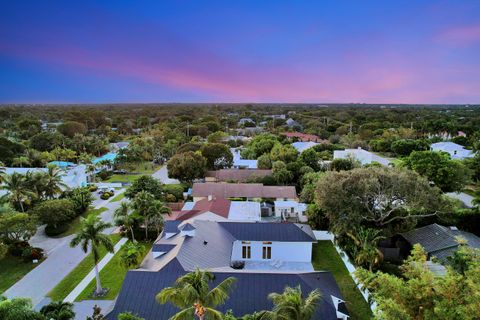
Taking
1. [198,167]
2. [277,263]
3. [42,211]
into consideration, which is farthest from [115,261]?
[198,167]

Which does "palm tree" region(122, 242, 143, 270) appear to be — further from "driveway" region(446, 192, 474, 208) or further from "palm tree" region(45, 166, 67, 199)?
"driveway" region(446, 192, 474, 208)

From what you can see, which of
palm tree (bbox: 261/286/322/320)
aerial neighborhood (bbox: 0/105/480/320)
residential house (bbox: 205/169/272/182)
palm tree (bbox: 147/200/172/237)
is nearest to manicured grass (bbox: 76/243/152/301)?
aerial neighborhood (bbox: 0/105/480/320)

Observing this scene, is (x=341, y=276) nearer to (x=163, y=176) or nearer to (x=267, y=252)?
(x=267, y=252)

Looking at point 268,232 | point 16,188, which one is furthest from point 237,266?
point 16,188

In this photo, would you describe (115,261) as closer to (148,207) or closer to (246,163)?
(148,207)

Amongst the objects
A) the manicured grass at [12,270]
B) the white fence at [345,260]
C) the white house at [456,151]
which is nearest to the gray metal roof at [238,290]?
the white fence at [345,260]

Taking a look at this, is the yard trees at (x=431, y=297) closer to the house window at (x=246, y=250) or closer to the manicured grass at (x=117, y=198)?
the house window at (x=246, y=250)
